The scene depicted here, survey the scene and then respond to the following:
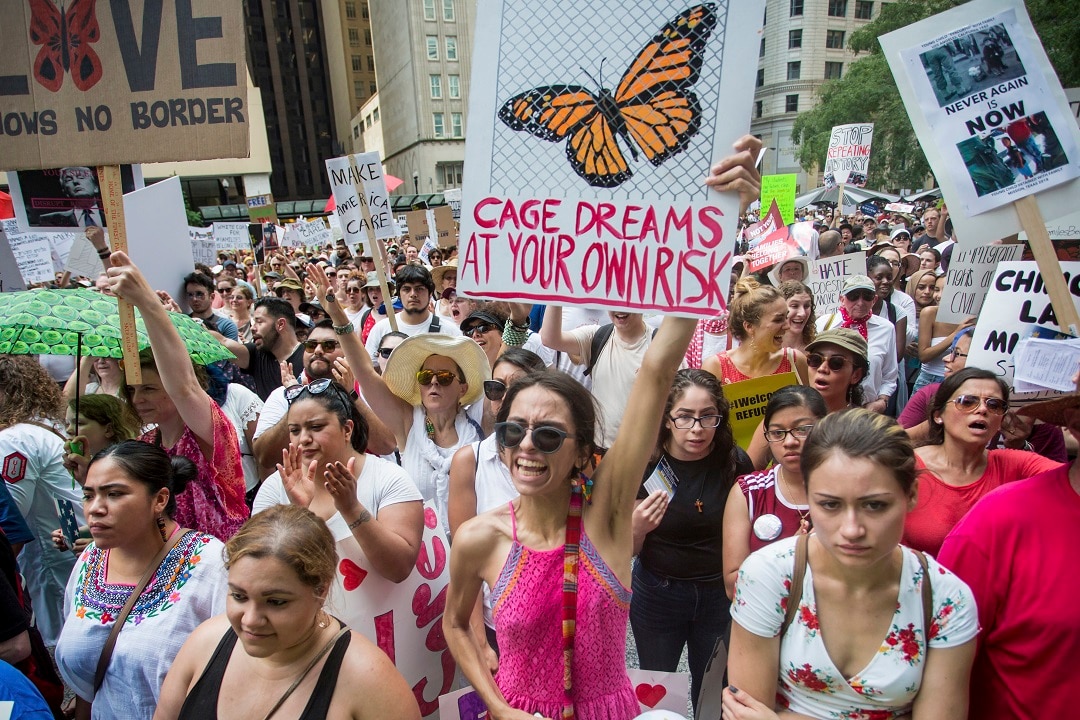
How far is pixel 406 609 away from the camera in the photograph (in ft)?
8.32

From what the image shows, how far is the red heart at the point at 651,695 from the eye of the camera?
213cm

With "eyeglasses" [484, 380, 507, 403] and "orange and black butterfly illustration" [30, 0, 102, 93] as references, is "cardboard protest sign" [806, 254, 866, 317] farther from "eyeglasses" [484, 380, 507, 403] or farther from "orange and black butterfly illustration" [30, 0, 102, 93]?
"orange and black butterfly illustration" [30, 0, 102, 93]

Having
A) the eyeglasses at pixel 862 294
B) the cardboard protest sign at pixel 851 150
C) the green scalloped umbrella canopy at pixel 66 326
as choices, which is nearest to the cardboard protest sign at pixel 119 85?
the green scalloped umbrella canopy at pixel 66 326

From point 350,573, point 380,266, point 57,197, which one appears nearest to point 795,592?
point 350,573

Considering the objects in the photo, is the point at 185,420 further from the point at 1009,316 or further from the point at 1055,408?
the point at 1009,316

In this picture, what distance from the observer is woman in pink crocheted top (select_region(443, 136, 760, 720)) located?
6.17 ft

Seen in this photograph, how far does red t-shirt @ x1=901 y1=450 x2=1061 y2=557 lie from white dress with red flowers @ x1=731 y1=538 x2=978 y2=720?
3.09ft

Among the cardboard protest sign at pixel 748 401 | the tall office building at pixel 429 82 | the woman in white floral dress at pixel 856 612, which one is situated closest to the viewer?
the woman in white floral dress at pixel 856 612

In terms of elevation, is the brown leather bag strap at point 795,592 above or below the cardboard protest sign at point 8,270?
below

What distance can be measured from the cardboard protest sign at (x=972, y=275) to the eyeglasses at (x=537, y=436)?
2833 millimetres

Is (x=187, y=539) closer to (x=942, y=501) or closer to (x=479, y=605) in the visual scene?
(x=479, y=605)

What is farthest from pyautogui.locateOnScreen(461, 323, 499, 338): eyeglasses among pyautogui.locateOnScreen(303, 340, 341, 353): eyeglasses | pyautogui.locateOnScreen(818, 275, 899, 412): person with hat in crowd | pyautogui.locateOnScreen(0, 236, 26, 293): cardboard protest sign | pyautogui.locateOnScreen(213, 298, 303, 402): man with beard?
pyautogui.locateOnScreen(0, 236, 26, 293): cardboard protest sign

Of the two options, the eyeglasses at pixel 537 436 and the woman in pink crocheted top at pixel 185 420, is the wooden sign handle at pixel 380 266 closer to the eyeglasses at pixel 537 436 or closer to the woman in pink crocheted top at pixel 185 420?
the woman in pink crocheted top at pixel 185 420

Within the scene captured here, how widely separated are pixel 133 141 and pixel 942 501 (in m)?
3.44
